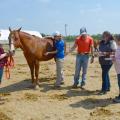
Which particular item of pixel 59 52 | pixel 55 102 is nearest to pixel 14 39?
pixel 59 52

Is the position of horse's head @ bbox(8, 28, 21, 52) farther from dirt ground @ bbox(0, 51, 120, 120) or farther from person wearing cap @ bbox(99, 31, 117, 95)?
person wearing cap @ bbox(99, 31, 117, 95)

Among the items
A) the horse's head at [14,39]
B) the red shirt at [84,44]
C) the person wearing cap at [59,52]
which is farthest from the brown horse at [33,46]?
the red shirt at [84,44]

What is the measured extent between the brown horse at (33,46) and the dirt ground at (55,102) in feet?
2.90

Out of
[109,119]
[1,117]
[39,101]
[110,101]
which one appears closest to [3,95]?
[39,101]

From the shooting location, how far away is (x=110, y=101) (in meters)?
9.38

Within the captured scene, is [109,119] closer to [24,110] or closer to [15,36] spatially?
[24,110]

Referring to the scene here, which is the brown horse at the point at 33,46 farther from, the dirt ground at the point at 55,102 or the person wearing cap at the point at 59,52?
the dirt ground at the point at 55,102

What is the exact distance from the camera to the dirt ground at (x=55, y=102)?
8016 mm

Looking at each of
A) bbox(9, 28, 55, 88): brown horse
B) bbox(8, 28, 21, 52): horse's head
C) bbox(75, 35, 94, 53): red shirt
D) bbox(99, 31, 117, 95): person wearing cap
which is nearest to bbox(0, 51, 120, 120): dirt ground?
bbox(9, 28, 55, 88): brown horse

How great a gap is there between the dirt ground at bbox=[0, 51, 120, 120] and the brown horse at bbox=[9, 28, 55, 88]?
88 centimetres

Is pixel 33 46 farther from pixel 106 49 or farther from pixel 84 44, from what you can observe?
pixel 106 49

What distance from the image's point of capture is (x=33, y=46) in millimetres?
11492

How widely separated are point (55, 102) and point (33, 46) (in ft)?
9.04

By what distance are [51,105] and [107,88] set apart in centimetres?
227
